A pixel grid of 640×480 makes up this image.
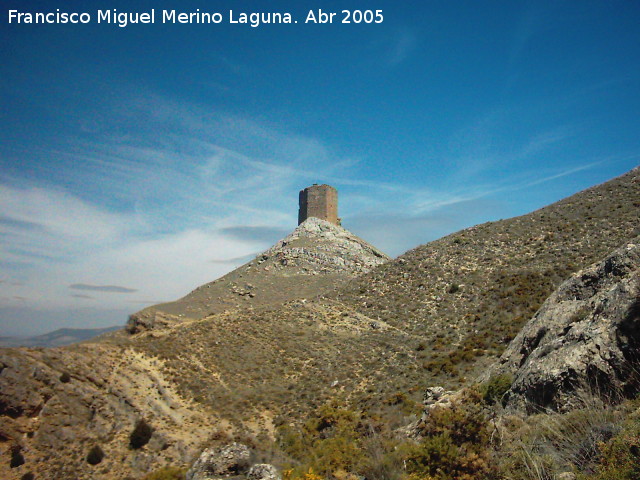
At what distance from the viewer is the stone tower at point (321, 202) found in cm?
6862

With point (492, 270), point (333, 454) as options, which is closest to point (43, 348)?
point (333, 454)

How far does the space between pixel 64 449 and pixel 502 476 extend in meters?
23.1

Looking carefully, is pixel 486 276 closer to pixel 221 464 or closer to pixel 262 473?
pixel 221 464

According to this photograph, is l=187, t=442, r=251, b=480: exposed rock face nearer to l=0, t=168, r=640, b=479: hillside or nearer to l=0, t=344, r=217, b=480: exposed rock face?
l=0, t=168, r=640, b=479: hillside

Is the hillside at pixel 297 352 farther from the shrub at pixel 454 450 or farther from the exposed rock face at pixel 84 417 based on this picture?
the shrub at pixel 454 450

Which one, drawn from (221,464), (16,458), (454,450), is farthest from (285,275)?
(454,450)

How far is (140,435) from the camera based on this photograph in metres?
21.2

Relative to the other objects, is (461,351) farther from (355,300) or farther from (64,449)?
(64,449)

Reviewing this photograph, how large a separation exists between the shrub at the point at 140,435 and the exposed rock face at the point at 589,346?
20.2 metres

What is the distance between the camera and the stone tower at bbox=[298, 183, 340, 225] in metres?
68.6

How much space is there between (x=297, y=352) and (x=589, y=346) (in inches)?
1007

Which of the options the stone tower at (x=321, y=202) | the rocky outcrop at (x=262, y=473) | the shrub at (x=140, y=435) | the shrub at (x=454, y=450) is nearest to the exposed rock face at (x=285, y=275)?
the stone tower at (x=321, y=202)

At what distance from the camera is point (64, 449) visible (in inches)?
784

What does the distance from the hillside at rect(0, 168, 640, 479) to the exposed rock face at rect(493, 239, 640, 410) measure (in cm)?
821
